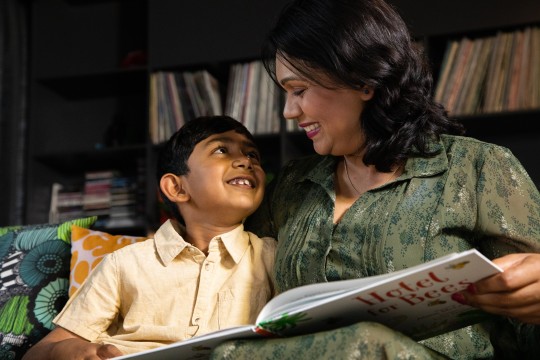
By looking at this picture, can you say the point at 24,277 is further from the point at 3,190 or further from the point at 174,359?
the point at 3,190

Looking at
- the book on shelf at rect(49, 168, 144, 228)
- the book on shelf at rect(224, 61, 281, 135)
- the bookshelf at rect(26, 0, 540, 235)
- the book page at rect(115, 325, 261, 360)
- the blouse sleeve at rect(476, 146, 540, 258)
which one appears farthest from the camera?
the book on shelf at rect(49, 168, 144, 228)

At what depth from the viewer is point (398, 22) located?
1.60 m

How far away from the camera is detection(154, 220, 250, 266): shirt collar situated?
5.64ft

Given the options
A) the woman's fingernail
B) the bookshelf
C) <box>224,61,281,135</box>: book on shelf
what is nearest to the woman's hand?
the woman's fingernail

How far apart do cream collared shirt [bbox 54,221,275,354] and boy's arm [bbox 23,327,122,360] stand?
3 cm

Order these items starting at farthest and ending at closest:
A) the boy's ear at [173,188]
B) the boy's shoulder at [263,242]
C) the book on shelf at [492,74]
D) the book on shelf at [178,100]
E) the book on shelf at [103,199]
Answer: the book on shelf at [103,199] → the book on shelf at [178,100] → the book on shelf at [492,74] → the boy's ear at [173,188] → the boy's shoulder at [263,242]

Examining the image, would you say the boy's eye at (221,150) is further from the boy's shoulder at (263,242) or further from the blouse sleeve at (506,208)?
the blouse sleeve at (506,208)

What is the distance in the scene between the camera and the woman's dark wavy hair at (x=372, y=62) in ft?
4.99

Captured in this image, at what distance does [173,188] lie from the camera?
1.88 metres

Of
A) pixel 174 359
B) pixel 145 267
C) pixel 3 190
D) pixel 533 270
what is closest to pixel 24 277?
pixel 145 267

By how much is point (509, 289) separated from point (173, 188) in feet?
3.21

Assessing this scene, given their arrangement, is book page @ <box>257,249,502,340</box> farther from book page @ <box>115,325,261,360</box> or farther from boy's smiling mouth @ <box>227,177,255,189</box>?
boy's smiling mouth @ <box>227,177,255,189</box>

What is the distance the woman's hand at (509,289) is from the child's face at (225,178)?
2.39 ft

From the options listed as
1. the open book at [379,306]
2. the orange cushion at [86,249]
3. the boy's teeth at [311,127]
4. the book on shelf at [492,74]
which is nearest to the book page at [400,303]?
the open book at [379,306]
